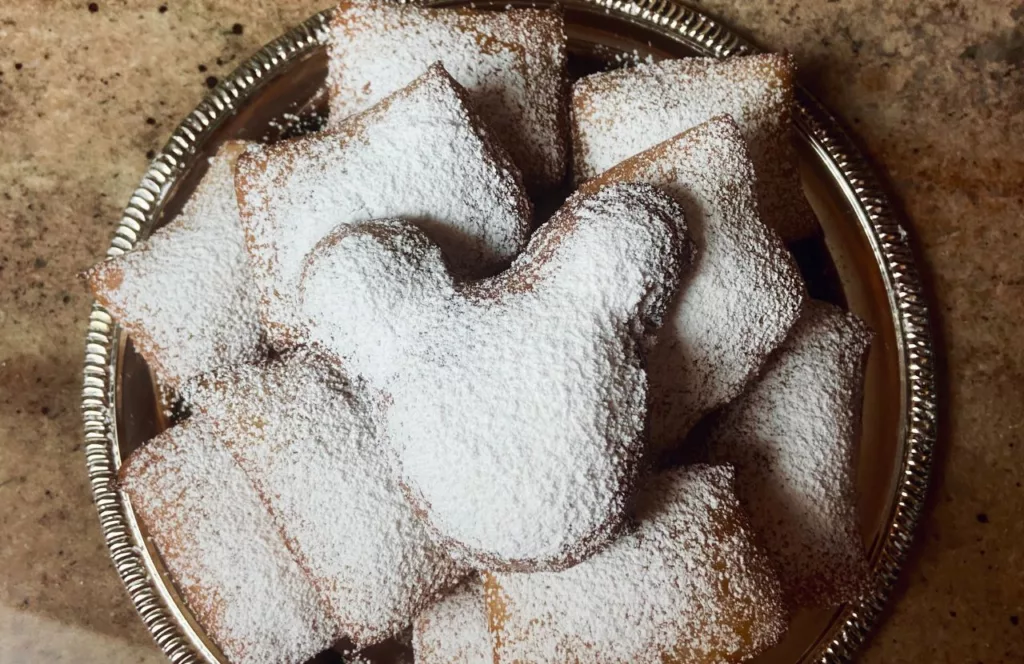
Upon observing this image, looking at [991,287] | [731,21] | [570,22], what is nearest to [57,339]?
[570,22]

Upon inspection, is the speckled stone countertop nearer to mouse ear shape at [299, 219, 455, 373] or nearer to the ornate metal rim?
the ornate metal rim

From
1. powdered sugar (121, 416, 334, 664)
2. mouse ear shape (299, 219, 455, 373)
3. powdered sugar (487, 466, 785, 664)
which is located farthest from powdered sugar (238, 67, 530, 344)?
powdered sugar (487, 466, 785, 664)

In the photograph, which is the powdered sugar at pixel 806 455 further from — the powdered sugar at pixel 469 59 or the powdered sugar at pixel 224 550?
the powdered sugar at pixel 224 550

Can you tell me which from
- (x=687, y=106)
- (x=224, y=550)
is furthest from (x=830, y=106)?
(x=224, y=550)

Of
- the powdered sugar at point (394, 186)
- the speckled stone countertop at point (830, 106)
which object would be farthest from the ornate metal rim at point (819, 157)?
the powdered sugar at point (394, 186)

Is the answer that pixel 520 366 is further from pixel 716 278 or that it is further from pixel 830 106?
pixel 830 106

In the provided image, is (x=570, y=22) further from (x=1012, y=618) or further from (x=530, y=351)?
(x=1012, y=618)
